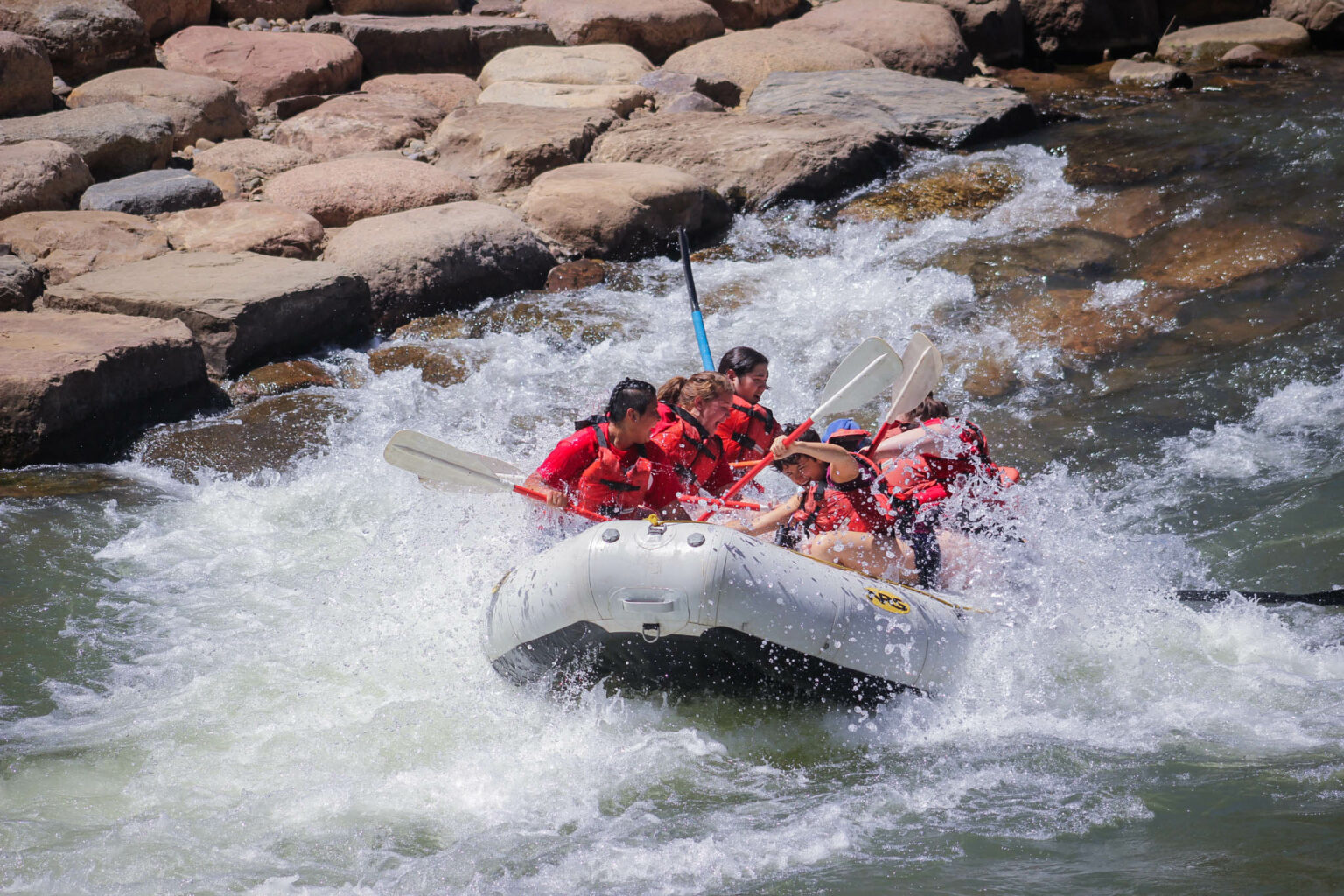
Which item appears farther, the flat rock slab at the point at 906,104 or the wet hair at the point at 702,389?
the flat rock slab at the point at 906,104

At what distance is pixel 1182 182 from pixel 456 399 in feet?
17.4

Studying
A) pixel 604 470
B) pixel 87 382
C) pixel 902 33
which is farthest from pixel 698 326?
pixel 902 33

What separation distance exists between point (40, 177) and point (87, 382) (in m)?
2.86

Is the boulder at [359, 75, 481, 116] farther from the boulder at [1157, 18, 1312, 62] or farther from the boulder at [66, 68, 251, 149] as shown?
the boulder at [1157, 18, 1312, 62]

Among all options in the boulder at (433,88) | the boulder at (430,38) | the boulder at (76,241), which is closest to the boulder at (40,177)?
the boulder at (76,241)

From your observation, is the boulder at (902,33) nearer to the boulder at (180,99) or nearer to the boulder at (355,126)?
the boulder at (355,126)

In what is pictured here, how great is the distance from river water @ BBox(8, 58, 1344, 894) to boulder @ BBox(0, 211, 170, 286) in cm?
172

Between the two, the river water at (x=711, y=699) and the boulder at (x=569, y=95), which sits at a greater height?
the boulder at (x=569, y=95)

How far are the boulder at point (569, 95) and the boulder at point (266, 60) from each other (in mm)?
1336

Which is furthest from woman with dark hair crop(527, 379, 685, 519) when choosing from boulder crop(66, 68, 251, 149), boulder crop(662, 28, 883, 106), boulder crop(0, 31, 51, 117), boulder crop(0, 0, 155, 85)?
boulder crop(0, 0, 155, 85)

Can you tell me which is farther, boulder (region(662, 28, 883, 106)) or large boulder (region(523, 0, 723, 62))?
large boulder (region(523, 0, 723, 62))

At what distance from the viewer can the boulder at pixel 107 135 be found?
324 inches

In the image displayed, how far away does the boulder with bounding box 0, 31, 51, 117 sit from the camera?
865 centimetres

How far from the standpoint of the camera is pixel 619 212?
782 cm
